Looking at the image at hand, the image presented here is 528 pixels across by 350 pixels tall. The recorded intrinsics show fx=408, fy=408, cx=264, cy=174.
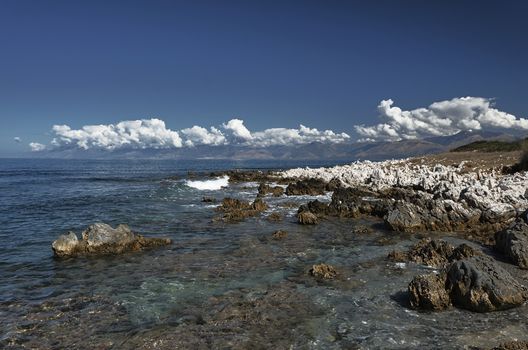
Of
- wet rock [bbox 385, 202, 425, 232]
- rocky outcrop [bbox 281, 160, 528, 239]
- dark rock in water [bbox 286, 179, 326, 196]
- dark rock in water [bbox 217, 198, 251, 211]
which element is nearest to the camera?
wet rock [bbox 385, 202, 425, 232]

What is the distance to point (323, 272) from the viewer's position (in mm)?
16312

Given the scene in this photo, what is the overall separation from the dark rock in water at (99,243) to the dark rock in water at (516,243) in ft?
57.7

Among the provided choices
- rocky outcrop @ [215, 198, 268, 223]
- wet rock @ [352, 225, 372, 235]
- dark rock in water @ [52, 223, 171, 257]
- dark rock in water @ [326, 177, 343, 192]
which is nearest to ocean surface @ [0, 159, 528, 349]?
wet rock @ [352, 225, 372, 235]

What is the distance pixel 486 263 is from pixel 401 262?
511 cm

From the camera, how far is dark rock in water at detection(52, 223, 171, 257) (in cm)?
1998

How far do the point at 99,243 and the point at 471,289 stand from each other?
54.7 feet

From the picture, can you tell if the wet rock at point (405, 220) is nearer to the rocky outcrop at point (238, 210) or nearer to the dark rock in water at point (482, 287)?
the rocky outcrop at point (238, 210)

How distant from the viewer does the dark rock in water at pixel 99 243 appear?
787 inches

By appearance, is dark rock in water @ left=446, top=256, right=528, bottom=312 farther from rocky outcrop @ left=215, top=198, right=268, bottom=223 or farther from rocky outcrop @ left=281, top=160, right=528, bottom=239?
rocky outcrop @ left=215, top=198, right=268, bottom=223

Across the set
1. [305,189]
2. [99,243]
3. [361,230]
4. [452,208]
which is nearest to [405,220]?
[361,230]

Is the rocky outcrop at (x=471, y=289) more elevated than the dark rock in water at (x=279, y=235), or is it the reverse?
the rocky outcrop at (x=471, y=289)

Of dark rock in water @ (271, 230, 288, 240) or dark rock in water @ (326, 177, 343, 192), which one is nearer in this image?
dark rock in water @ (271, 230, 288, 240)

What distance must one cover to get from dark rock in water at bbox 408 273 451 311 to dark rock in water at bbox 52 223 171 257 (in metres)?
13.8

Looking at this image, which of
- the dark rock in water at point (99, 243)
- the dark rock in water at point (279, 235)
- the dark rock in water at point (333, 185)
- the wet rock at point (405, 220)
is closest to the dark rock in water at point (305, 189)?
the dark rock in water at point (333, 185)
